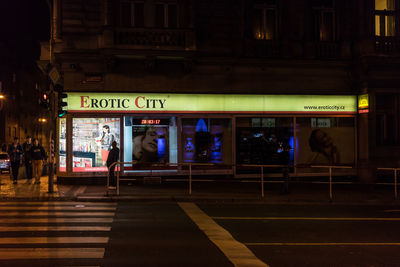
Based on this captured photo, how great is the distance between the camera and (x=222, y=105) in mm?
19562

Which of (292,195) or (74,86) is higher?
(74,86)

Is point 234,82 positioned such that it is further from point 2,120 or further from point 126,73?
point 2,120

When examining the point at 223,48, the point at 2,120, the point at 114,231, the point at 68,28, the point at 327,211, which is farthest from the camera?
the point at 2,120

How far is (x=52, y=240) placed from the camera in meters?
8.11

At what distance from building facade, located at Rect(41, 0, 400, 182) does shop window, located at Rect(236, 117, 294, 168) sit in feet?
0.16

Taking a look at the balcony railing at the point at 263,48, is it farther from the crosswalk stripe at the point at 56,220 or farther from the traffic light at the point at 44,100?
the crosswalk stripe at the point at 56,220

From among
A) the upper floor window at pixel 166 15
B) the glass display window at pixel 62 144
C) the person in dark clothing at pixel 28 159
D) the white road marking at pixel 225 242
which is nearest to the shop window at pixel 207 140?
the upper floor window at pixel 166 15

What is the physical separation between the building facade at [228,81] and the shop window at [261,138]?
5 centimetres

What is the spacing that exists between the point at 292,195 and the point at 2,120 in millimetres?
45628

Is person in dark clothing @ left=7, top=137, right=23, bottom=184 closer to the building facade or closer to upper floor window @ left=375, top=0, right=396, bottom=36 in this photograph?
the building facade

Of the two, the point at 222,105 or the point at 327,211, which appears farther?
the point at 222,105

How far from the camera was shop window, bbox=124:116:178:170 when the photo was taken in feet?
62.5

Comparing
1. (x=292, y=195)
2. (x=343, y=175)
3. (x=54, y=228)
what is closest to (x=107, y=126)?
(x=292, y=195)

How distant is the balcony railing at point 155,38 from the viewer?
18.1m
